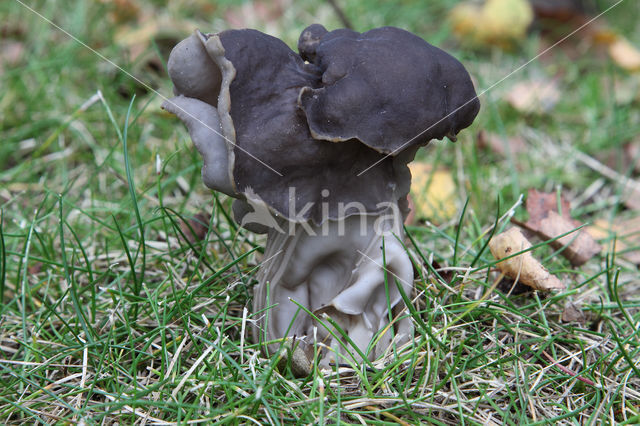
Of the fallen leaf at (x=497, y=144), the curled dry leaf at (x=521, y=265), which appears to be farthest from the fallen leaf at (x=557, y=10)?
the curled dry leaf at (x=521, y=265)

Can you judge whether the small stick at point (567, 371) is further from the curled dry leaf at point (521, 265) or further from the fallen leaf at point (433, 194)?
the fallen leaf at point (433, 194)

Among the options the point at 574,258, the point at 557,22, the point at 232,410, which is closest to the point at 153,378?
the point at 232,410

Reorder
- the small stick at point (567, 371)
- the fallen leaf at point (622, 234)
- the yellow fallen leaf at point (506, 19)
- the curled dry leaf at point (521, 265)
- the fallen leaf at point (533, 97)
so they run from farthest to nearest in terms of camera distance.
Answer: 1. the yellow fallen leaf at point (506, 19)
2. the fallen leaf at point (533, 97)
3. the fallen leaf at point (622, 234)
4. the curled dry leaf at point (521, 265)
5. the small stick at point (567, 371)

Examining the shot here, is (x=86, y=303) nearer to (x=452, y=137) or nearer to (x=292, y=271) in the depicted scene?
(x=292, y=271)

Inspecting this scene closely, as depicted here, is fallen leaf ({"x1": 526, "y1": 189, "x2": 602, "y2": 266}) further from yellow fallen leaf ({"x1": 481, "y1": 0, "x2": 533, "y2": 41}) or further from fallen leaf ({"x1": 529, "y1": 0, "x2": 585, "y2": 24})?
fallen leaf ({"x1": 529, "y1": 0, "x2": 585, "y2": 24})

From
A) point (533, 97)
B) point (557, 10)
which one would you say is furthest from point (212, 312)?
point (557, 10)
